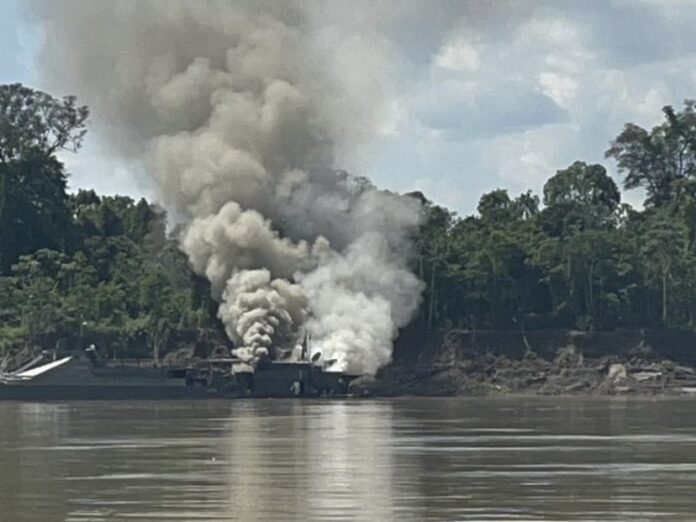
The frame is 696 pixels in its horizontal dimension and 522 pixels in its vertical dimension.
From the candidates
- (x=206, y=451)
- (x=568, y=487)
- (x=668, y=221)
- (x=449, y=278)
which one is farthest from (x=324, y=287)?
(x=568, y=487)

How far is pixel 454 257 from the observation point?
146 m

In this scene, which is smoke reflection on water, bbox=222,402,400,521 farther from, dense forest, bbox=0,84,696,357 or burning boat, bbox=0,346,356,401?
dense forest, bbox=0,84,696,357

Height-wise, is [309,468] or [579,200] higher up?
[579,200]

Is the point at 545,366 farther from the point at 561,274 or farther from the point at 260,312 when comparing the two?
the point at 260,312

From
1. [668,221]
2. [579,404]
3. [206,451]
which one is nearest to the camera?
[206,451]

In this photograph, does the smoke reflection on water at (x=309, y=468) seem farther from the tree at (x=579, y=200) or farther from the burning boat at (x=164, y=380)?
the tree at (x=579, y=200)

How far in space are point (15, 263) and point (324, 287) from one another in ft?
110

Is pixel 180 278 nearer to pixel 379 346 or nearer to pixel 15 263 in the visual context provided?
pixel 15 263

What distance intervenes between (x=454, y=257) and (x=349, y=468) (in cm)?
9851

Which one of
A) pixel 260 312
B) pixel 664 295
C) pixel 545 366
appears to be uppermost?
pixel 664 295

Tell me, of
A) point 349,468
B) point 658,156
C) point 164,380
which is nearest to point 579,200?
point 658,156

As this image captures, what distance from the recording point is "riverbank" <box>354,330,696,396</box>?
128 metres

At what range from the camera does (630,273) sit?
143750 millimetres

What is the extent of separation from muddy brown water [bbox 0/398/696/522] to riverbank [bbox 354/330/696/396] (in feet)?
152
